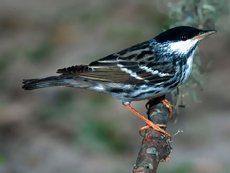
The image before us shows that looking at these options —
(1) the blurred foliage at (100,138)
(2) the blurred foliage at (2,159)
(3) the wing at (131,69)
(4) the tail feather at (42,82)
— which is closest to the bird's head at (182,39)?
(3) the wing at (131,69)

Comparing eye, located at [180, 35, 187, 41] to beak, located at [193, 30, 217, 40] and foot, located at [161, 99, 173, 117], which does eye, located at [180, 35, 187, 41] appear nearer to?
beak, located at [193, 30, 217, 40]

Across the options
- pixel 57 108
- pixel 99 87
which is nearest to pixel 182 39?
pixel 99 87

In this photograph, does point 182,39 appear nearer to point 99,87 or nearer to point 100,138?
point 99,87

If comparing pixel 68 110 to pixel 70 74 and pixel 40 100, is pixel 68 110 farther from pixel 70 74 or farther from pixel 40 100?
pixel 70 74

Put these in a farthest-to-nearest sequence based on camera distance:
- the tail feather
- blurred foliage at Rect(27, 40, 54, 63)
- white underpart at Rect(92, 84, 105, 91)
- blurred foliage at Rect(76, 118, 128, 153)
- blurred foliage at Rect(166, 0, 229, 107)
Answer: blurred foliage at Rect(27, 40, 54, 63), blurred foliage at Rect(76, 118, 128, 153), blurred foliage at Rect(166, 0, 229, 107), white underpart at Rect(92, 84, 105, 91), the tail feather

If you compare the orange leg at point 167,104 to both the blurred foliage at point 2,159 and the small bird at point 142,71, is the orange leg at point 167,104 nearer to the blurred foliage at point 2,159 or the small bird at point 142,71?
the small bird at point 142,71

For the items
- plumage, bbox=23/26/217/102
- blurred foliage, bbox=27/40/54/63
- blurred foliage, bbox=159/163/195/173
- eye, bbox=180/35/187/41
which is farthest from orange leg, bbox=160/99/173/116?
blurred foliage, bbox=27/40/54/63

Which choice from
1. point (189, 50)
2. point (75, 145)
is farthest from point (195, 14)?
point (75, 145)
